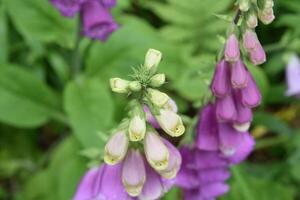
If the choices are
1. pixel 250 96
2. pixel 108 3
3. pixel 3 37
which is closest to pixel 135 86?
pixel 250 96

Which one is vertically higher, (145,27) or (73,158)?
(145,27)

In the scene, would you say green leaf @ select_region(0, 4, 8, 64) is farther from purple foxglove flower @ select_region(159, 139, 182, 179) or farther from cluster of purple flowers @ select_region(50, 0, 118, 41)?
purple foxglove flower @ select_region(159, 139, 182, 179)

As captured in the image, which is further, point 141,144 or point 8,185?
point 8,185

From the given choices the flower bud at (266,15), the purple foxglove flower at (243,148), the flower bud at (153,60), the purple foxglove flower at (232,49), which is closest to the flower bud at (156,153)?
the flower bud at (153,60)

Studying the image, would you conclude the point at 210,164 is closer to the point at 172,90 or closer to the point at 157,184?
the point at 157,184

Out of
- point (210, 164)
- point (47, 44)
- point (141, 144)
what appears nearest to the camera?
point (141, 144)

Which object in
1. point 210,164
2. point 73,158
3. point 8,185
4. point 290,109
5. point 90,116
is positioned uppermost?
point 210,164

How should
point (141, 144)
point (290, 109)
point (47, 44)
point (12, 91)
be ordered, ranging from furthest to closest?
point (290, 109)
point (47, 44)
point (12, 91)
point (141, 144)

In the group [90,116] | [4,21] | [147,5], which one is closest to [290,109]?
[147,5]
